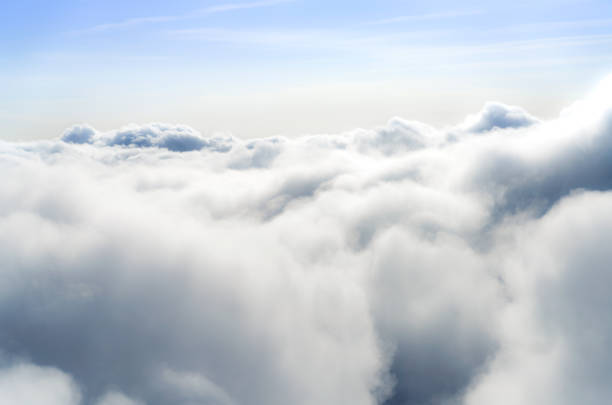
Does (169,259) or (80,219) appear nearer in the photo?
(169,259)

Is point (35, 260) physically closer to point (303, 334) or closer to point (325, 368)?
point (303, 334)

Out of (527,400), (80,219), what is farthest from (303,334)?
(80,219)

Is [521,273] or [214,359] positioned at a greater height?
[521,273]

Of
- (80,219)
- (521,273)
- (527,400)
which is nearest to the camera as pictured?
(527,400)

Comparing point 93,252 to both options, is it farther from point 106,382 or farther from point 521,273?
point 521,273

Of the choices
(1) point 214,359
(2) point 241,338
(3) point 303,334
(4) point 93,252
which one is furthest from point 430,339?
(4) point 93,252

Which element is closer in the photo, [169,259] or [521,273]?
[521,273]

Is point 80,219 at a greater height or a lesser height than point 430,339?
greater

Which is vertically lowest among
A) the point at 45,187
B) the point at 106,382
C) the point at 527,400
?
the point at 106,382

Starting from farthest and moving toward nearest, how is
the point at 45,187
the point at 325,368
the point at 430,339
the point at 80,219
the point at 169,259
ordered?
the point at 45,187 < the point at 80,219 < the point at 169,259 < the point at 430,339 < the point at 325,368
